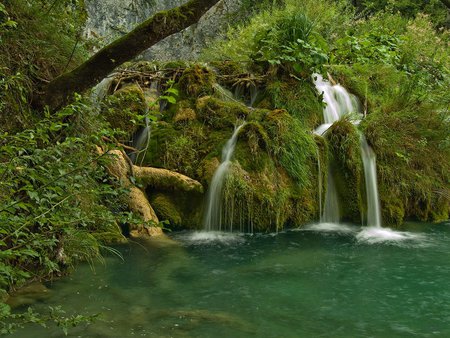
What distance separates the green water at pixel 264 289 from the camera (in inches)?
144

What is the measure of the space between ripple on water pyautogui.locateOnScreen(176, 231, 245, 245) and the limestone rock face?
13792mm

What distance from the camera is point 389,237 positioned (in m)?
6.53

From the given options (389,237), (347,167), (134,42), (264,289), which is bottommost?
(264,289)

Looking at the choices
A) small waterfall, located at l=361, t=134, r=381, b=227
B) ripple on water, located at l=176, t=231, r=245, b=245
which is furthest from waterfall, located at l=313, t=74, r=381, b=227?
ripple on water, located at l=176, t=231, r=245, b=245

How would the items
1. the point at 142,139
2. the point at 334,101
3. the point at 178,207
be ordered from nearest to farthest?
the point at 178,207
the point at 142,139
the point at 334,101

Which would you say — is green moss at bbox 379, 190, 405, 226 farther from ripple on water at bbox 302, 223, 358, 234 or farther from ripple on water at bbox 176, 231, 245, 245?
ripple on water at bbox 176, 231, 245, 245

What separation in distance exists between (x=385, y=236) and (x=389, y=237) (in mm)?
63

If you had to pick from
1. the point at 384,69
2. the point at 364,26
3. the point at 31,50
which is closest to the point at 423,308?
the point at 31,50

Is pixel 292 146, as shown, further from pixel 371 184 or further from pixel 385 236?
pixel 385 236

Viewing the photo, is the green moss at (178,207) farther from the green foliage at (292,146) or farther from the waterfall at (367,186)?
the waterfall at (367,186)

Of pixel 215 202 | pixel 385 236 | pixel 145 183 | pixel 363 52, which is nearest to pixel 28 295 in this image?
pixel 145 183

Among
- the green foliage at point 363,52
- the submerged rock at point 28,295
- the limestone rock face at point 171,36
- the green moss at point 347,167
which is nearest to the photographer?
the submerged rock at point 28,295

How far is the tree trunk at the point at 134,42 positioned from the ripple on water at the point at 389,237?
3924mm

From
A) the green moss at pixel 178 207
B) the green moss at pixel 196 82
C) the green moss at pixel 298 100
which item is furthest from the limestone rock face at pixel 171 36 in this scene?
the green moss at pixel 178 207
